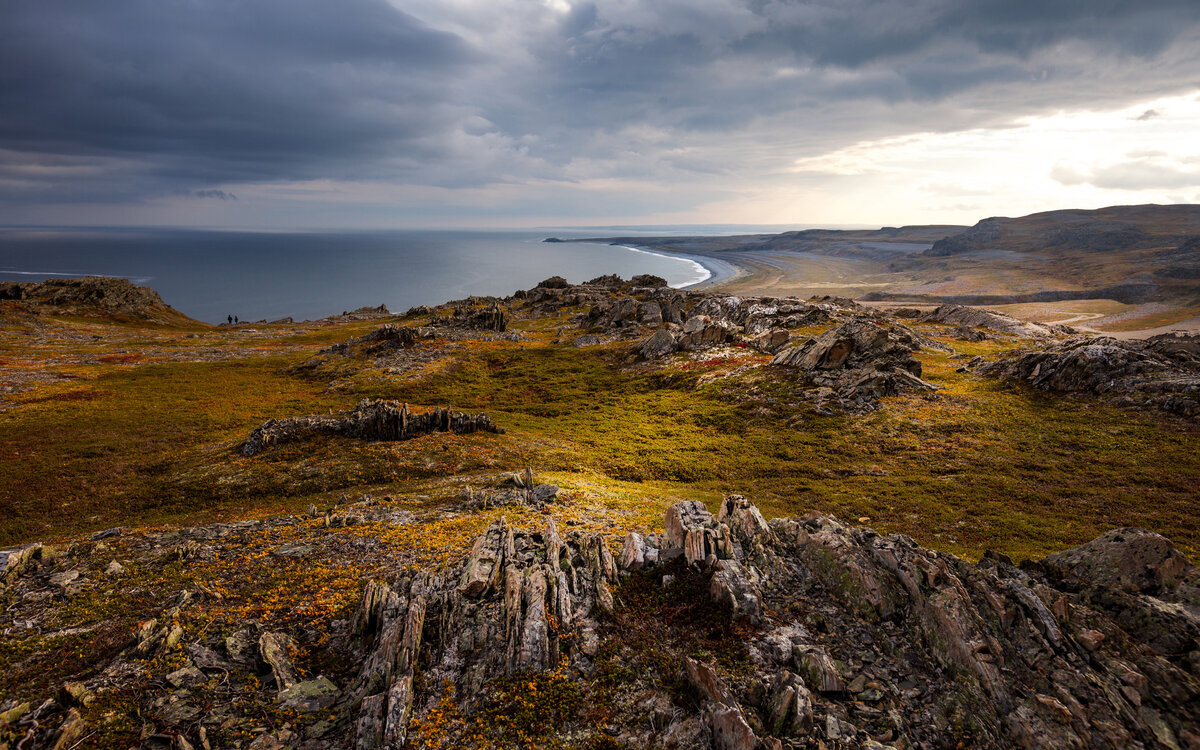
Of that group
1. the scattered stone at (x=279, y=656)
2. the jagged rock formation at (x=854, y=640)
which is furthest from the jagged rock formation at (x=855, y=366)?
the scattered stone at (x=279, y=656)

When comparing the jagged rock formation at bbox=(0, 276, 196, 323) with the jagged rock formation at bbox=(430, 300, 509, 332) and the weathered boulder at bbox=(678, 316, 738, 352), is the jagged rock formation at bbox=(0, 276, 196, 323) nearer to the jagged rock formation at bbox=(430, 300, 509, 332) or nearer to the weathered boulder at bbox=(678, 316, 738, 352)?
the jagged rock formation at bbox=(430, 300, 509, 332)

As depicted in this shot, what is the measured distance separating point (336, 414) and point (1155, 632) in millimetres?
58167

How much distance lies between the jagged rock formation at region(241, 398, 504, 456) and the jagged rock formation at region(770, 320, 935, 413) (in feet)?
146

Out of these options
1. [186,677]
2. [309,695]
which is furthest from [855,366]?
[186,677]

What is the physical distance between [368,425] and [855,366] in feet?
201

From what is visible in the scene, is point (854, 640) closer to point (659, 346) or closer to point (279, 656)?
point (279, 656)

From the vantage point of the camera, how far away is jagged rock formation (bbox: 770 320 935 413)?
58219 millimetres

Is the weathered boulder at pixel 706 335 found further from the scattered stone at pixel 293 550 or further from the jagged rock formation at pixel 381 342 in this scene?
the scattered stone at pixel 293 550

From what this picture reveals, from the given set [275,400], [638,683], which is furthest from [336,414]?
[638,683]

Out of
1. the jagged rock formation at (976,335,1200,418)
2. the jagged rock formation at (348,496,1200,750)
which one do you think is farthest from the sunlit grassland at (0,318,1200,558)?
the jagged rock formation at (348,496,1200,750)

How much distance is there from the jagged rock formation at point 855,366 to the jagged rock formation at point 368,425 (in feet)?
146

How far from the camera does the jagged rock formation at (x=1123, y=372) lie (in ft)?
158

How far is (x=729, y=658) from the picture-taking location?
15828 millimetres

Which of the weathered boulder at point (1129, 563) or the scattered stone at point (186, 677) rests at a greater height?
the weathered boulder at point (1129, 563)
